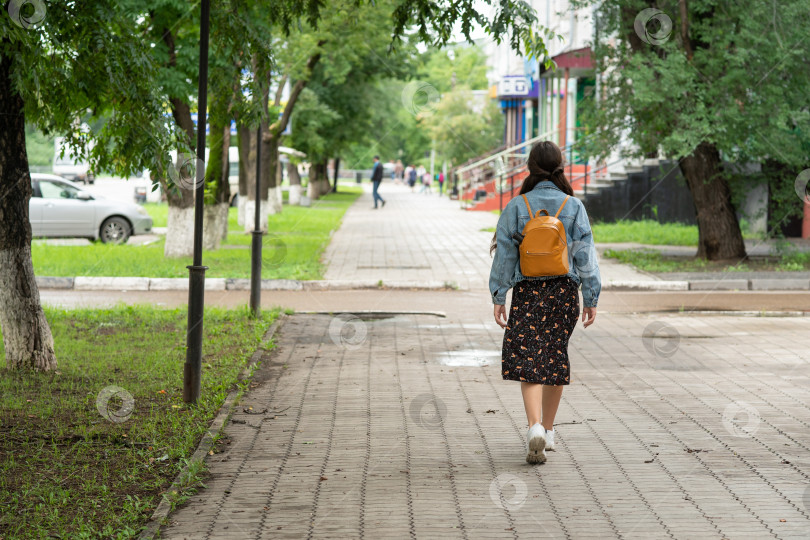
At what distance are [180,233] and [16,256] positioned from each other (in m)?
8.90

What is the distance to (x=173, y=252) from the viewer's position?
16.5 meters

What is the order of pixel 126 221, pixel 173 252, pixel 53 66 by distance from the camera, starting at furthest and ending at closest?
pixel 126 221 < pixel 173 252 < pixel 53 66

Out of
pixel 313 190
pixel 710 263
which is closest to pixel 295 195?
pixel 313 190

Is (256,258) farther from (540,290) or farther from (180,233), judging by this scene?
(180,233)

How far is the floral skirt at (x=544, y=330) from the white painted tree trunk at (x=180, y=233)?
1151 centimetres

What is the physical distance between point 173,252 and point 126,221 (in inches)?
217

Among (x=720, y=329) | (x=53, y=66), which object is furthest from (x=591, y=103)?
(x=53, y=66)

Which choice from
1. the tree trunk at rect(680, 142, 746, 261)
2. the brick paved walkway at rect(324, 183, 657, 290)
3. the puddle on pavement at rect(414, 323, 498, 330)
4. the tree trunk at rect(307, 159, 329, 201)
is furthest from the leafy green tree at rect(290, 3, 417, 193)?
the puddle on pavement at rect(414, 323, 498, 330)

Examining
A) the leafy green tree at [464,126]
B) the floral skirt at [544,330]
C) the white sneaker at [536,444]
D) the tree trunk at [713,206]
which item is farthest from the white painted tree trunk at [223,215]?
the leafy green tree at [464,126]

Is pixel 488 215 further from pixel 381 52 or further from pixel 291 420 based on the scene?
pixel 291 420

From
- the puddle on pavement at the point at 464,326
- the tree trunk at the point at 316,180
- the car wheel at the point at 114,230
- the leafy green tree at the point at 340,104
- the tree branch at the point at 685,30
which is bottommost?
the puddle on pavement at the point at 464,326

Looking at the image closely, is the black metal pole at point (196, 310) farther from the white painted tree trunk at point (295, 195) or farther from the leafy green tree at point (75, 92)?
the white painted tree trunk at point (295, 195)

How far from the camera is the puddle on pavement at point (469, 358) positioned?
862 cm

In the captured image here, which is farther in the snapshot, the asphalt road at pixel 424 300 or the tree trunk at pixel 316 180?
the tree trunk at pixel 316 180
